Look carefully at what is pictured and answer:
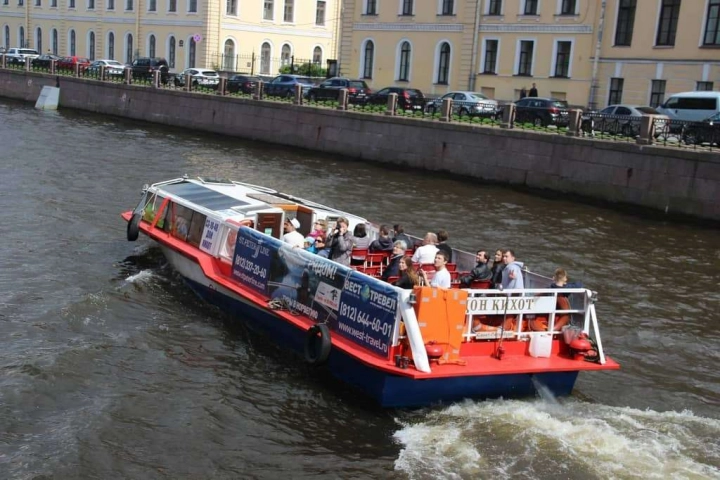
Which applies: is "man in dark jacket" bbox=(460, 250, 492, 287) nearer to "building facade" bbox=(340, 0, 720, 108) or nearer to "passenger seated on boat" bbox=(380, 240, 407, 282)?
"passenger seated on boat" bbox=(380, 240, 407, 282)

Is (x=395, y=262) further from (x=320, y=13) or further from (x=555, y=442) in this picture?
(x=320, y=13)

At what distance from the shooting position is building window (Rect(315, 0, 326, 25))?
65.6m

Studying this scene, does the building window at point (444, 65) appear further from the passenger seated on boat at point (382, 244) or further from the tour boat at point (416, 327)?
the tour boat at point (416, 327)

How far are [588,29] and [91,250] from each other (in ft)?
88.6

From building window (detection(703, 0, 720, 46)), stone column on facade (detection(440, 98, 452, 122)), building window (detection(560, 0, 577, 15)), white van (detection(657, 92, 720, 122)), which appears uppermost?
building window (detection(560, 0, 577, 15))

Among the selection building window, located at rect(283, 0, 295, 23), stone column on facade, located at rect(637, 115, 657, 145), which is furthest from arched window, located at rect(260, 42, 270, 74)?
stone column on facade, located at rect(637, 115, 657, 145)

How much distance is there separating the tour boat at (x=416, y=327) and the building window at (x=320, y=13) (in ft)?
178

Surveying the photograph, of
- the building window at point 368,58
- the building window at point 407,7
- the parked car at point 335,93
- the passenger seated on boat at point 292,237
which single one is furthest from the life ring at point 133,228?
the building window at point 368,58

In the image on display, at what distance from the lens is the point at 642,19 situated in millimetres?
36188

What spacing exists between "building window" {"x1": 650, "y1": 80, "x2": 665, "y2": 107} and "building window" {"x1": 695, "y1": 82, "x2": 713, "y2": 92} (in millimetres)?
1637

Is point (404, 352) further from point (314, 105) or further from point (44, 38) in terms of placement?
point (44, 38)

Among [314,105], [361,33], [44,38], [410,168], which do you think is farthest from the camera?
[44,38]

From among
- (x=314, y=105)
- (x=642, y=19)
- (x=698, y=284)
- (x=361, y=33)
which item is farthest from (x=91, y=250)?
(x=361, y=33)

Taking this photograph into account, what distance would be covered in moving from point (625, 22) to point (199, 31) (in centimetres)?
3071
